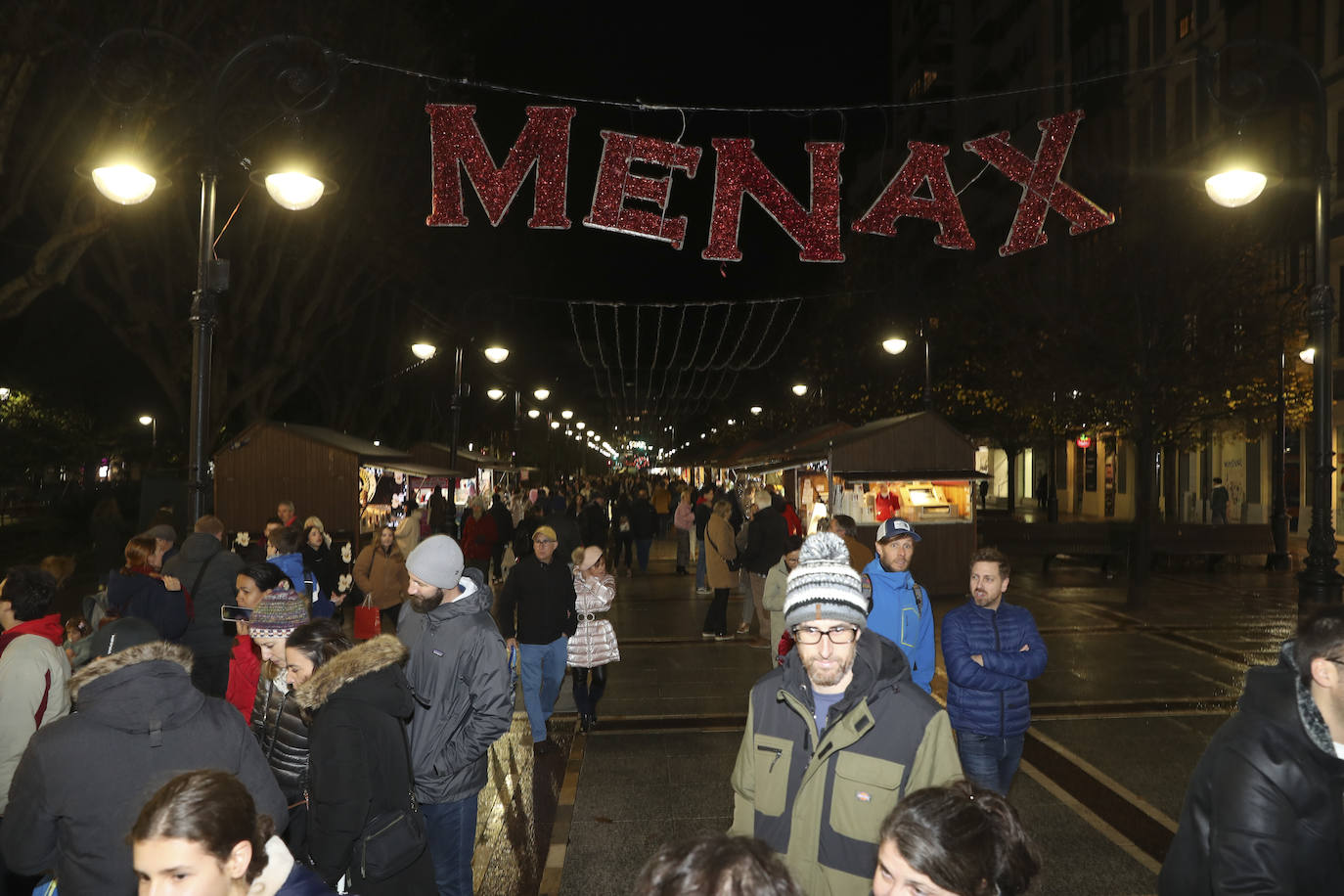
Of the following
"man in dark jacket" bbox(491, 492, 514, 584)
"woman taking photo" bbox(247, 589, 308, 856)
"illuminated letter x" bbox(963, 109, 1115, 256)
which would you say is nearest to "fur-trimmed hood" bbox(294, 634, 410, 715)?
"woman taking photo" bbox(247, 589, 308, 856)

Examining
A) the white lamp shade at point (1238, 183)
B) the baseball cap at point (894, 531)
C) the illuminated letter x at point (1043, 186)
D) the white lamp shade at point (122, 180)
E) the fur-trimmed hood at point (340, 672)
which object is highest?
the illuminated letter x at point (1043, 186)

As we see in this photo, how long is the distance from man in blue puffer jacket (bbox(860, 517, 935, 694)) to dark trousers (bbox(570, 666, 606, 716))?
335 centimetres

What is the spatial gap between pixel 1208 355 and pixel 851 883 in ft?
71.4

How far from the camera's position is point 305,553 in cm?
1103

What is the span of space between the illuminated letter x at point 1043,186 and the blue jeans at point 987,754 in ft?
29.7

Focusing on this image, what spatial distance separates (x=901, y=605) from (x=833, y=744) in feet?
10.4

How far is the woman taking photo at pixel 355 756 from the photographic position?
3.74 m

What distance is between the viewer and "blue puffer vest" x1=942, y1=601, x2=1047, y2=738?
511cm

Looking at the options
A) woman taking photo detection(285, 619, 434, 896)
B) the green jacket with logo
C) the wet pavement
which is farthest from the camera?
the wet pavement

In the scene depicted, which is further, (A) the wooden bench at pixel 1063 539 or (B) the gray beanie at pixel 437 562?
(A) the wooden bench at pixel 1063 539

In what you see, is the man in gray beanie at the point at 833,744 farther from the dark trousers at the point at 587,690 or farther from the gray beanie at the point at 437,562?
the dark trousers at the point at 587,690

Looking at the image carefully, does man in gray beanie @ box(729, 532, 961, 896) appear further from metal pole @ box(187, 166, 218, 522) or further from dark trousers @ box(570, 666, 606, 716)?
metal pole @ box(187, 166, 218, 522)

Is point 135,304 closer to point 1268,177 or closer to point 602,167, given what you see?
point 602,167

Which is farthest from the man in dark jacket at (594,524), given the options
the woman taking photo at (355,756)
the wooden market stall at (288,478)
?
the woman taking photo at (355,756)
